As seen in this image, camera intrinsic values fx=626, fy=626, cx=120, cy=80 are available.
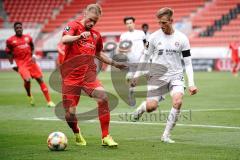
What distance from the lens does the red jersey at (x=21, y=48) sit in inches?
787

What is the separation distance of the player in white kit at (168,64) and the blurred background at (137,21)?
102 feet

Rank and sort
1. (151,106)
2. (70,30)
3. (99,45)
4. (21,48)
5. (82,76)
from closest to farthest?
(70,30), (82,76), (99,45), (151,106), (21,48)

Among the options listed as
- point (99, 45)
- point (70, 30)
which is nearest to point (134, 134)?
point (99, 45)

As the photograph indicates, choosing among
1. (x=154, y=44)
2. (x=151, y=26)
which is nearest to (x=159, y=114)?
(x=154, y=44)

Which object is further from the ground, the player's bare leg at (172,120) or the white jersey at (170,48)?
the white jersey at (170,48)

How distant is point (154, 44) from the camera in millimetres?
11375

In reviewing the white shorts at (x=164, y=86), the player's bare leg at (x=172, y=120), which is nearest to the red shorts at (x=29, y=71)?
the white shorts at (x=164, y=86)

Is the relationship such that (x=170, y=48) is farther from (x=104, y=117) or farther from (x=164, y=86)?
(x=104, y=117)

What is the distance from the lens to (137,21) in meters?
49.3

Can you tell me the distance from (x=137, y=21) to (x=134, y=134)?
37532 mm

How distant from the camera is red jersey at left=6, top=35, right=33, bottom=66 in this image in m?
20.0

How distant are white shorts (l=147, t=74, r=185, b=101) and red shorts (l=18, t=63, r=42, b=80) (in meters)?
8.63

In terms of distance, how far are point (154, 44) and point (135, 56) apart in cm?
822

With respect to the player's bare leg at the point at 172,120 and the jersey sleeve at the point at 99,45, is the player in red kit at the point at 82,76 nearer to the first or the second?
the jersey sleeve at the point at 99,45
